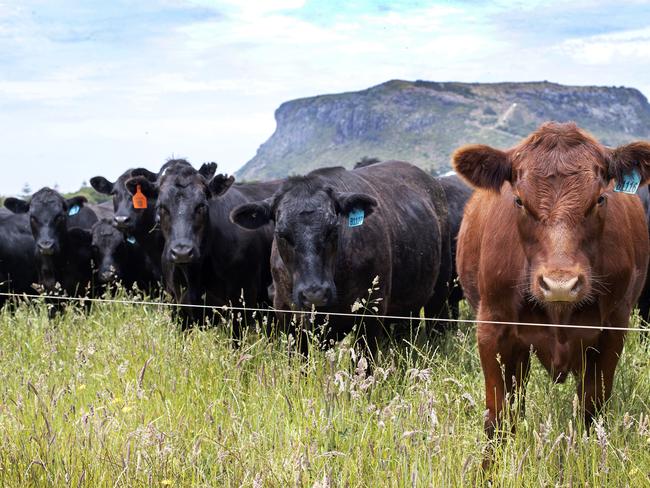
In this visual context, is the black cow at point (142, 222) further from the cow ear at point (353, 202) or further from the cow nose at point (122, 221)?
the cow ear at point (353, 202)

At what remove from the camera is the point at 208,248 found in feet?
28.0

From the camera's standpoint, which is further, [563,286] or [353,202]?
[353,202]

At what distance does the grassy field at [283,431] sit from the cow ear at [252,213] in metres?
1.07

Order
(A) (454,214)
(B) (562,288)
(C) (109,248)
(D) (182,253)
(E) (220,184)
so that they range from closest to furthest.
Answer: (B) (562,288) → (D) (182,253) → (E) (220,184) → (A) (454,214) → (C) (109,248)

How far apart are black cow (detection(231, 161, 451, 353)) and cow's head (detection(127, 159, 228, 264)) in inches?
48.1

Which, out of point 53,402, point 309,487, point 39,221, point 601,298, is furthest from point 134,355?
point 39,221

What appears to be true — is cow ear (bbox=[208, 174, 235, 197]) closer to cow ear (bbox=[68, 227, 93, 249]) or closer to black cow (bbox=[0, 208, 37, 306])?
cow ear (bbox=[68, 227, 93, 249])

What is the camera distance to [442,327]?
30.2ft

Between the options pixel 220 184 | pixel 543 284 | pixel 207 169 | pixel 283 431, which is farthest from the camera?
pixel 207 169

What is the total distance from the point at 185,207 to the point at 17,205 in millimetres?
4808

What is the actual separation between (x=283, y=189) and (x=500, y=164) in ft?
8.38

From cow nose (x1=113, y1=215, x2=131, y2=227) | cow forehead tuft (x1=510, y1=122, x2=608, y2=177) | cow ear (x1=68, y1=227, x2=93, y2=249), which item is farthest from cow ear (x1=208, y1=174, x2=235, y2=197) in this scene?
cow forehead tuft (x1=510, y1=122, x2=608, y2=177)

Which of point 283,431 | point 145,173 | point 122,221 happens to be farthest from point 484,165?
point 145,173

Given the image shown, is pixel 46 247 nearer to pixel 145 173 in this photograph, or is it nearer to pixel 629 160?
pixel 145 173
